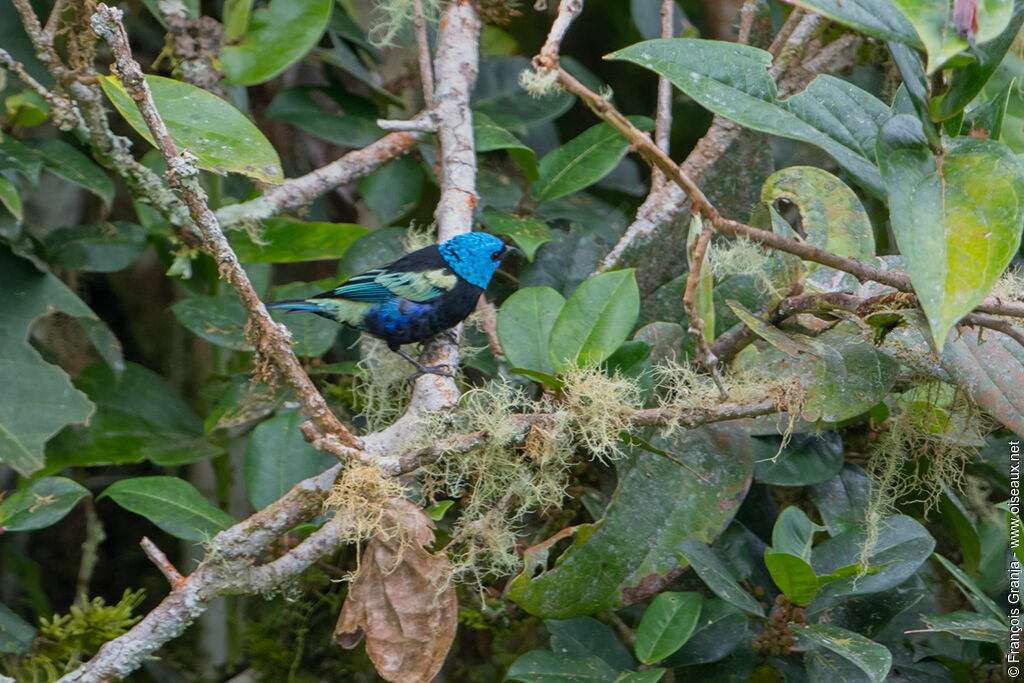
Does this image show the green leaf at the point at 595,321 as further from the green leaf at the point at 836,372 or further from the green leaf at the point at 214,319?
the green leaf at the point at 214,319

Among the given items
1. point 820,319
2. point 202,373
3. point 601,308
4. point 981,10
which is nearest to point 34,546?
point 202,373

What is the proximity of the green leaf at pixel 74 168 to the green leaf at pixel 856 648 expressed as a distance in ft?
4.59

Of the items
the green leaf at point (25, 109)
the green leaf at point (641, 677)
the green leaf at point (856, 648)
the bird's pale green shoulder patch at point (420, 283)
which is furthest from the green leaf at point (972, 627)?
the green leaf at point (25, 109)

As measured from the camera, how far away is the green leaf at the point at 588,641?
130cm

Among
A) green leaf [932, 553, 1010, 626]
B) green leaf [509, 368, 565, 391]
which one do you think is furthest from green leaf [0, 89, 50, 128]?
green leaf [932, 553, 1010, 626]

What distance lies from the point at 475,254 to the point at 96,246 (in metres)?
0.78

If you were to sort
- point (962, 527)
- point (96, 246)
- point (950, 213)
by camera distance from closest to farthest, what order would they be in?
1. point (950, 213)
2. point (962, 527)
3. point (96, 246)

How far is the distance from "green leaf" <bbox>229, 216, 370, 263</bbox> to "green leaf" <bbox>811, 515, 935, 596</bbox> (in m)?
0.98

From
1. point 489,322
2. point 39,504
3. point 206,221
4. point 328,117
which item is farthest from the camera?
point 328,117

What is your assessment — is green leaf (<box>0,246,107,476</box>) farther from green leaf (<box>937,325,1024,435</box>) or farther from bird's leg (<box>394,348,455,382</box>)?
green leaf (<box>937,325,1024,435</box>)

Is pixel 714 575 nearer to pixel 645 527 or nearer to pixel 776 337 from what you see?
pixel 645 527

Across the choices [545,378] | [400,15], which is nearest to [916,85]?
[545,378]

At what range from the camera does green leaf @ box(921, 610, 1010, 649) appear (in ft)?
4.03

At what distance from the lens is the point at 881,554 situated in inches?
50.2
